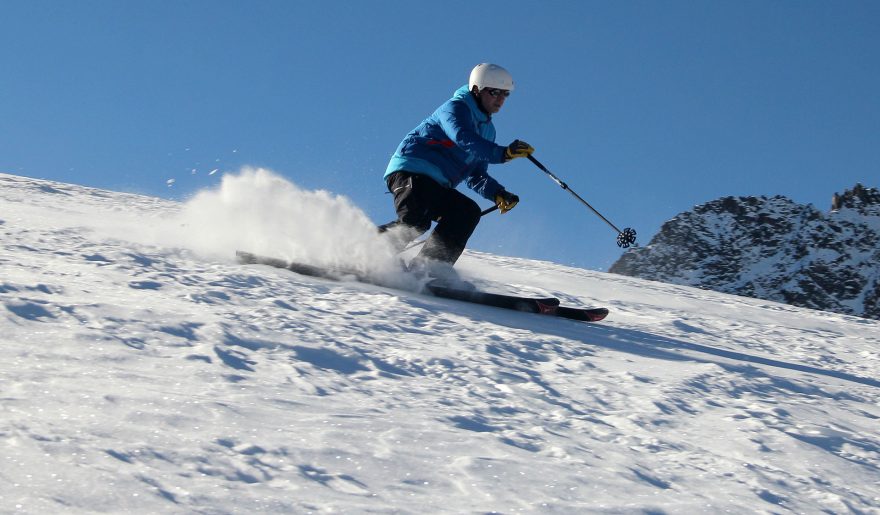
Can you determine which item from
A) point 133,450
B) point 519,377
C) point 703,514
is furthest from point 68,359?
point 703,514

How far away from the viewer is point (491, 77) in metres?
7.03

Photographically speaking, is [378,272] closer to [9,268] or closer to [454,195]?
[454,195]

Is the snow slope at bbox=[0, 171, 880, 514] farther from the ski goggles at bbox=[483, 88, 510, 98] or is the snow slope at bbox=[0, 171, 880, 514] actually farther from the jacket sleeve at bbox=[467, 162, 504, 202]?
Result: the ski goggles at bbox=[483, 88, 510, 98]

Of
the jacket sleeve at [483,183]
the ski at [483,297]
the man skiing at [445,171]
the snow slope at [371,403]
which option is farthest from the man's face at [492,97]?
the snow slope at [371,403]

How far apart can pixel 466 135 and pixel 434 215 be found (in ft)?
2.13

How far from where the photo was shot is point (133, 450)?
262 centimetres

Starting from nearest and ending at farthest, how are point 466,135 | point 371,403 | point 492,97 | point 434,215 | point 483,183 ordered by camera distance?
point 371,403
point 466,135
point 434,215
point 492,97
point 483,183

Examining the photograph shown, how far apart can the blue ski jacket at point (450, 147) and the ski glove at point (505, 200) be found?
0.06 m

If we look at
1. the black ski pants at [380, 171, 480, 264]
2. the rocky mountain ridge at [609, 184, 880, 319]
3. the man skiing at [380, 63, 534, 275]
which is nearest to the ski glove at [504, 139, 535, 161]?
the man skiing at [380, 63, 534, 275]

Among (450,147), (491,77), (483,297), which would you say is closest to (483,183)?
(450,147)

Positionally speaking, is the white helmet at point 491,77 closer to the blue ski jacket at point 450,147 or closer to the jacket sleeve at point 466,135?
the blue ski jacket at point 450,147

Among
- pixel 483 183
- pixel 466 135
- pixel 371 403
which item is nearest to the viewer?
pixel 371 403

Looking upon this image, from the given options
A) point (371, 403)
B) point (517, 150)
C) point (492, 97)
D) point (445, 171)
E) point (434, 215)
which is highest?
point (492, 97)

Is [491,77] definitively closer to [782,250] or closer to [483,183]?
[483,183]
